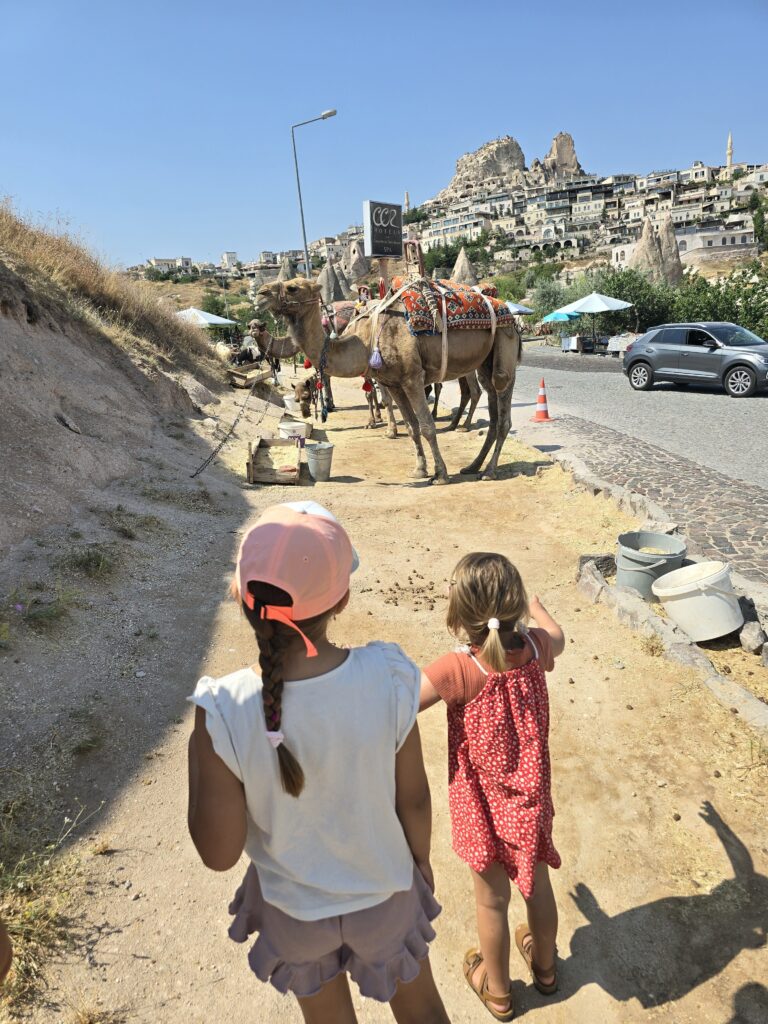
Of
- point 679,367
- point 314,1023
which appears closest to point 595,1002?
point 314,1023

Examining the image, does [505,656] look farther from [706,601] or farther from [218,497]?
[218,497]

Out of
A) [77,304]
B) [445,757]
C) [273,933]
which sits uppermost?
[77,304]

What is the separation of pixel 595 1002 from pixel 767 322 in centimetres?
2284

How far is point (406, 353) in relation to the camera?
8.45 meters

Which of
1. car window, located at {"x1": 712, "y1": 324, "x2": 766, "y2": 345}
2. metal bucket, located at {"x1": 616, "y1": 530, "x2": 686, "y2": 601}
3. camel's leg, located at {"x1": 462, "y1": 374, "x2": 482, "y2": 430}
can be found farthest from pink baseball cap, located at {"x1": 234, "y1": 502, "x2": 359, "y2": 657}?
car window, located at {"x1": 712, "y1": 324, "x2": 766, "y2": 345}

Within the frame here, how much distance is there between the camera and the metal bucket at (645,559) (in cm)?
473

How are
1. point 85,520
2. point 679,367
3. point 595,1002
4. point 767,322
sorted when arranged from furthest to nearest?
point 767,322
point 679,367
point 85,520
point 595,1002

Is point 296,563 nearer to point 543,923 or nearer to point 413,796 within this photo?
point 413,796

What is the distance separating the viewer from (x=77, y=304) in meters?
12.3

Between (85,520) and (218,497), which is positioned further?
(218,497)

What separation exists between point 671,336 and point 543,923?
1625 cm

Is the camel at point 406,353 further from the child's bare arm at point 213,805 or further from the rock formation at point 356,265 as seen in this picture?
the rock formation at point 356,265

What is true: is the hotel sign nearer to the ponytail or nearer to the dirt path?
the dirt path

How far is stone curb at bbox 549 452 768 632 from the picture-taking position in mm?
4750
